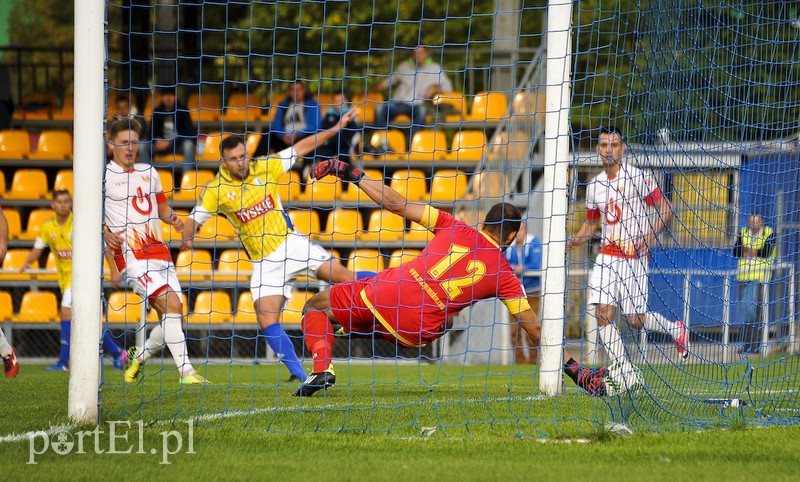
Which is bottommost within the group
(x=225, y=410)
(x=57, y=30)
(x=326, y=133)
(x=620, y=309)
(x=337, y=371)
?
(x=337, y=371)

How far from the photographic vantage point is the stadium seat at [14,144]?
15734 millimetres

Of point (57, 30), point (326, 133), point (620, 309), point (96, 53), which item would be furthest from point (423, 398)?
point (57, 30)

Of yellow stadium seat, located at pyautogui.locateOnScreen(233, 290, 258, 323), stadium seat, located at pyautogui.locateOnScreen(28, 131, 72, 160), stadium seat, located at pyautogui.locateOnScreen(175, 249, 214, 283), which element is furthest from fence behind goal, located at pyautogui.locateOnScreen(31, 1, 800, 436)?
stadium seat, located at pyautogui.locateOnScreen(28, 131, 72, 160)

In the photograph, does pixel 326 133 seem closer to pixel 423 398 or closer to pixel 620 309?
pixel 423 398

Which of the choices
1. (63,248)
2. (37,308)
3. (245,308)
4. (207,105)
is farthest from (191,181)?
(63,248)

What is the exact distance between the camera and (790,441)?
5164mm

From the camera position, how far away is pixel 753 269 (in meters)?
7.41

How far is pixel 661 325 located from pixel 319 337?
7.90ft

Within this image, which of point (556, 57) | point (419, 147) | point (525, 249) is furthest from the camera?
point (419, 147)

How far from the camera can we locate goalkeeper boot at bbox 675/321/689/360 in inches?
268

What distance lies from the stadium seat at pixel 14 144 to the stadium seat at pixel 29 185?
517 millimetres

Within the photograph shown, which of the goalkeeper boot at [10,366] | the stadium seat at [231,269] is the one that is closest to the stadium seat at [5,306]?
the stadium seat at [231,269]

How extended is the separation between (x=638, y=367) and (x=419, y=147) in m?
9.90

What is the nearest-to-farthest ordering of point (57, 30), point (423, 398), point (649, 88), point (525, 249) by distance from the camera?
point (649, 88)
point (423, 398)
point (525, 249)
point (57, 30)
